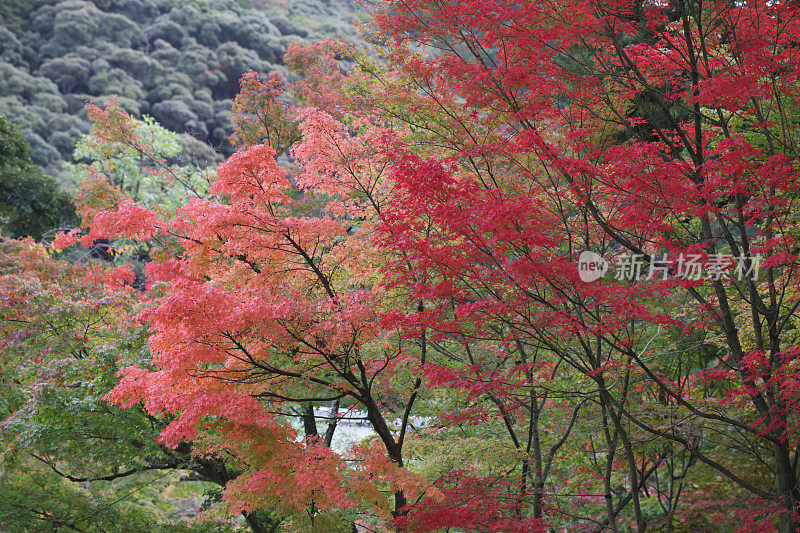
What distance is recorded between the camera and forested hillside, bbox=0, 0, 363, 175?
96.0 ft

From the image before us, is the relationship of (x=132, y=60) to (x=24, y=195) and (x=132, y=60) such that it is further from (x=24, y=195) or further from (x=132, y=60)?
(x=24, y=195)

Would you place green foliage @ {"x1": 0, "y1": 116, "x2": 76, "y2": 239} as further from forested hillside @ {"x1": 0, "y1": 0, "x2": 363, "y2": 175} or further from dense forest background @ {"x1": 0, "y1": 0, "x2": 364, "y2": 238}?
forested hillside @ {"x1": 0, "y1": 0, "x2": 363, "y2": 175}

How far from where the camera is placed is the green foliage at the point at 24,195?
15094 mm

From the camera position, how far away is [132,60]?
1273 inches

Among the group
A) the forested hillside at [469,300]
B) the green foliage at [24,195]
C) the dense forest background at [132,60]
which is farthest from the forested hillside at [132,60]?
the forested hillside at [469,300]

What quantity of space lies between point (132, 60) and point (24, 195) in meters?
20.1

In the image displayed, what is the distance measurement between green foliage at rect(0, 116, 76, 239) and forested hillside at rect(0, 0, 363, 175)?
35.1 feet

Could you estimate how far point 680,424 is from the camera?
16.9 feet

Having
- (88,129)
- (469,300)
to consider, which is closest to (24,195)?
(469,300)

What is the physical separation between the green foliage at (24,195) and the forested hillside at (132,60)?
1069 centimetres

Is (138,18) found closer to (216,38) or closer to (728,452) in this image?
(216,38)

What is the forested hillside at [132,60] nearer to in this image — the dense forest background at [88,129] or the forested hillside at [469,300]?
the dense forest background at [88,129]

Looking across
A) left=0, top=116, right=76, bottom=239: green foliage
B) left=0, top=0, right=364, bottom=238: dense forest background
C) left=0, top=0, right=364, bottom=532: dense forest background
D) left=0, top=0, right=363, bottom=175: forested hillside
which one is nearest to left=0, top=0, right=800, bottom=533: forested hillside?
left=0, top=0, right=364, bottom=532: dense forest background

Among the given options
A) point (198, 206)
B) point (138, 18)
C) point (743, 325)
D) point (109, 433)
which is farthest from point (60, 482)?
point (138, 18)
